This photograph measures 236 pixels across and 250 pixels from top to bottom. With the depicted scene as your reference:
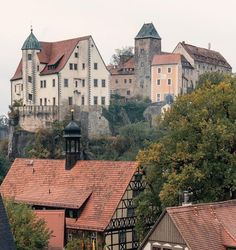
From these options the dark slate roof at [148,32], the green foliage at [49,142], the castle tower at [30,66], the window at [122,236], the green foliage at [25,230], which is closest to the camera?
the green foliage at [25,230]

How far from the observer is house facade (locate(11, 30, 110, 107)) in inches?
3135

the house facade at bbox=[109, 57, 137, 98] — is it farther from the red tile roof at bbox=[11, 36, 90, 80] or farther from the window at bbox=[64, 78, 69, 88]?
the window at bbox=[64, 78, 69, 88]

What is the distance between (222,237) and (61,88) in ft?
184

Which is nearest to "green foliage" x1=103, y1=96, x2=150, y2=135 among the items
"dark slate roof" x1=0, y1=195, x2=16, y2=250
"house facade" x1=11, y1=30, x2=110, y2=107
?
"house facade" x1=11, y1=30, x2=110, y2=107

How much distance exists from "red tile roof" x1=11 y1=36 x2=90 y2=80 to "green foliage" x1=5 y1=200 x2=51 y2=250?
1969 inches

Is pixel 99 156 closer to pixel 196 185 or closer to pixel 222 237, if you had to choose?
pixel 196 185

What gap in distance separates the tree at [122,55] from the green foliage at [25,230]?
8861 centimetres

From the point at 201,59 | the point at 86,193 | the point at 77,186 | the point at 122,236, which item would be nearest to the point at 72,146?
the point at 77,186

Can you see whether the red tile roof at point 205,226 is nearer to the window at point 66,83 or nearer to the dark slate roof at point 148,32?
the window at point 66,83

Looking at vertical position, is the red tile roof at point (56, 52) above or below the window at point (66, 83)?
above

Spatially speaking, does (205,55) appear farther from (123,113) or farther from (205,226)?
(205,226)

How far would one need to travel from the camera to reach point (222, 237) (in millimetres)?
24844

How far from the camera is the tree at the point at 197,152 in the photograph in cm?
3059

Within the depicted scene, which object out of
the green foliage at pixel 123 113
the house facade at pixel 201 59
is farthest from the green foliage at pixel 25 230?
the house facade at pixel 201 59
